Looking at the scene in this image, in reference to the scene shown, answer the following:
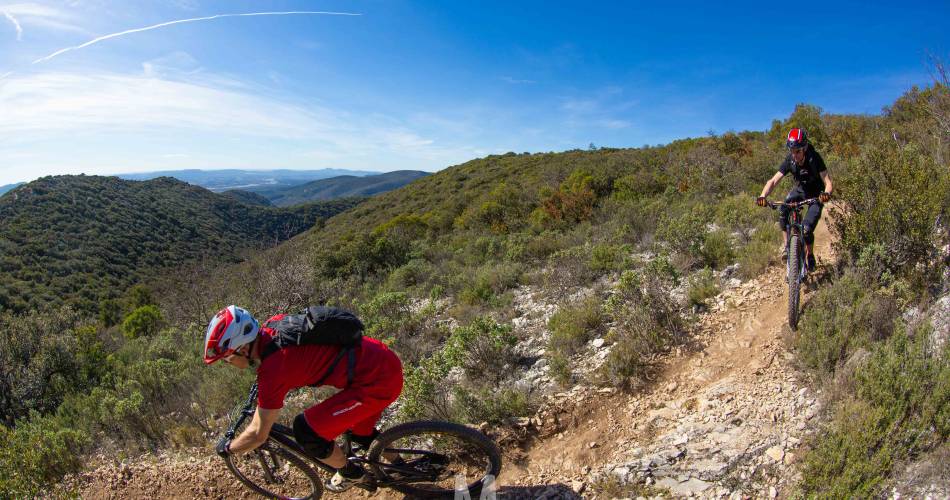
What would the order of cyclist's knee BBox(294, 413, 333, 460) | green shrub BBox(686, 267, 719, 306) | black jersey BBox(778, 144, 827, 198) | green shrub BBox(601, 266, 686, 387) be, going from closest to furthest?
cyclist's knee BBox(294, 413, 333, 460)
green shrub BBox(601, 266, 686, 387)
black jersey BBox(778, 144, 827, 198)
green shrub BBox(686, 267, 719, 306)

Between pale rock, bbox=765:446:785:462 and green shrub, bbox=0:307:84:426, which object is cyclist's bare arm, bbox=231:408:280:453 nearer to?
pale rock, bbox=765:446:785:462

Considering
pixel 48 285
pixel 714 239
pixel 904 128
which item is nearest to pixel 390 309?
pixel 714 239

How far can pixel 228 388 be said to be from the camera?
5.73 meters

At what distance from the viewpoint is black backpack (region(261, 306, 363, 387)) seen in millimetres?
2582

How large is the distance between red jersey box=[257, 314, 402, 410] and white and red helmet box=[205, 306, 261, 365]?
14 cm

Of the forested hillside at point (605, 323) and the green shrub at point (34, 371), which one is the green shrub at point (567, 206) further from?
the green shrub at point (34, 371)

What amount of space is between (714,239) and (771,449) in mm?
4624

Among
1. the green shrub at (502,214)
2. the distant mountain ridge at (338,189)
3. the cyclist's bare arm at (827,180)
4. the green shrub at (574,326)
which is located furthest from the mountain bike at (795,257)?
the distant mountain ridge at (338,189)

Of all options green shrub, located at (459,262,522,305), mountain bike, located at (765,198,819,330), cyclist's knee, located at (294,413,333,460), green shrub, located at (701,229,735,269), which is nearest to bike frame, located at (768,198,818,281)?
mountain bike, located at (765,198,819,330)

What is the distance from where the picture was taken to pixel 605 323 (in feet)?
18.4

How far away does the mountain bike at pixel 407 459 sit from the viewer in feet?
9.95

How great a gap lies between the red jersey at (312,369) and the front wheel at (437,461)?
48cm

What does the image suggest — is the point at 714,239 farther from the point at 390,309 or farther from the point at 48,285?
the point at 48,285

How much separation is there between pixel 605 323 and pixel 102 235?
56.9 metres
